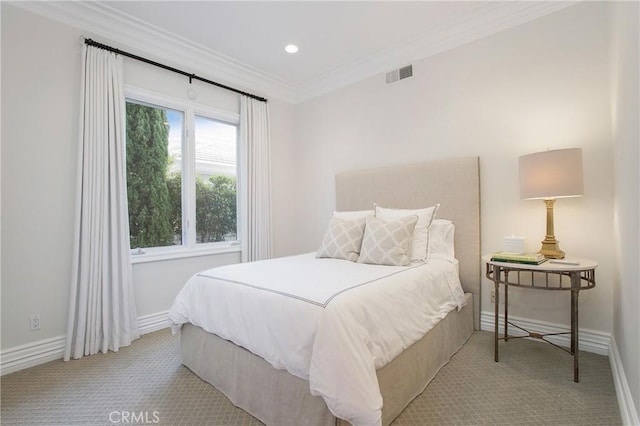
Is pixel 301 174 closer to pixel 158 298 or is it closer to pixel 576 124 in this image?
pixel 158 298

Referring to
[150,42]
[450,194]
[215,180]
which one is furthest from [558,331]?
[150,42]

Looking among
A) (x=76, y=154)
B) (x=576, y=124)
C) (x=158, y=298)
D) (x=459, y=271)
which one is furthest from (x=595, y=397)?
(x=76, y=154)

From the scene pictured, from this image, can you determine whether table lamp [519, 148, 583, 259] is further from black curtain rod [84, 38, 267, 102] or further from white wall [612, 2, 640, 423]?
black curtain rod [84, 38, 267, 102]

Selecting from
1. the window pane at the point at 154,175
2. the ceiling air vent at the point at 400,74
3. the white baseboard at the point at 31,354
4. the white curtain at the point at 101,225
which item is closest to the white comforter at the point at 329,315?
the white curtain at the point at 101,225

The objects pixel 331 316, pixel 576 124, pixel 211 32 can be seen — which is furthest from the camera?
pixel 211 32

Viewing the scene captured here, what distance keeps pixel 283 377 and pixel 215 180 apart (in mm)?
2695

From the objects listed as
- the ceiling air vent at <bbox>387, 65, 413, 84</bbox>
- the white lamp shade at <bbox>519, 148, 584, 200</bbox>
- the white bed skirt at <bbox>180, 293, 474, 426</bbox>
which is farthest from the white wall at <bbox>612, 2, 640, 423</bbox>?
the ceiling air vent at <bbox>387, 65, 413, 84</bbox>

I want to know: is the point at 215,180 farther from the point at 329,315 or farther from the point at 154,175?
the point at 329,315

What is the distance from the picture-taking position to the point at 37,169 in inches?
93.6

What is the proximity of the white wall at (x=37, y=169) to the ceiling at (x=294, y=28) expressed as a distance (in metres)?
0.27

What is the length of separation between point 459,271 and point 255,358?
81.7 inches

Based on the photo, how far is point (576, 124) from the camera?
239 cm

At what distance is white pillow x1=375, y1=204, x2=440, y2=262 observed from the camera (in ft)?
8.49

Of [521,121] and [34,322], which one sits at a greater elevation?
[521,121]
